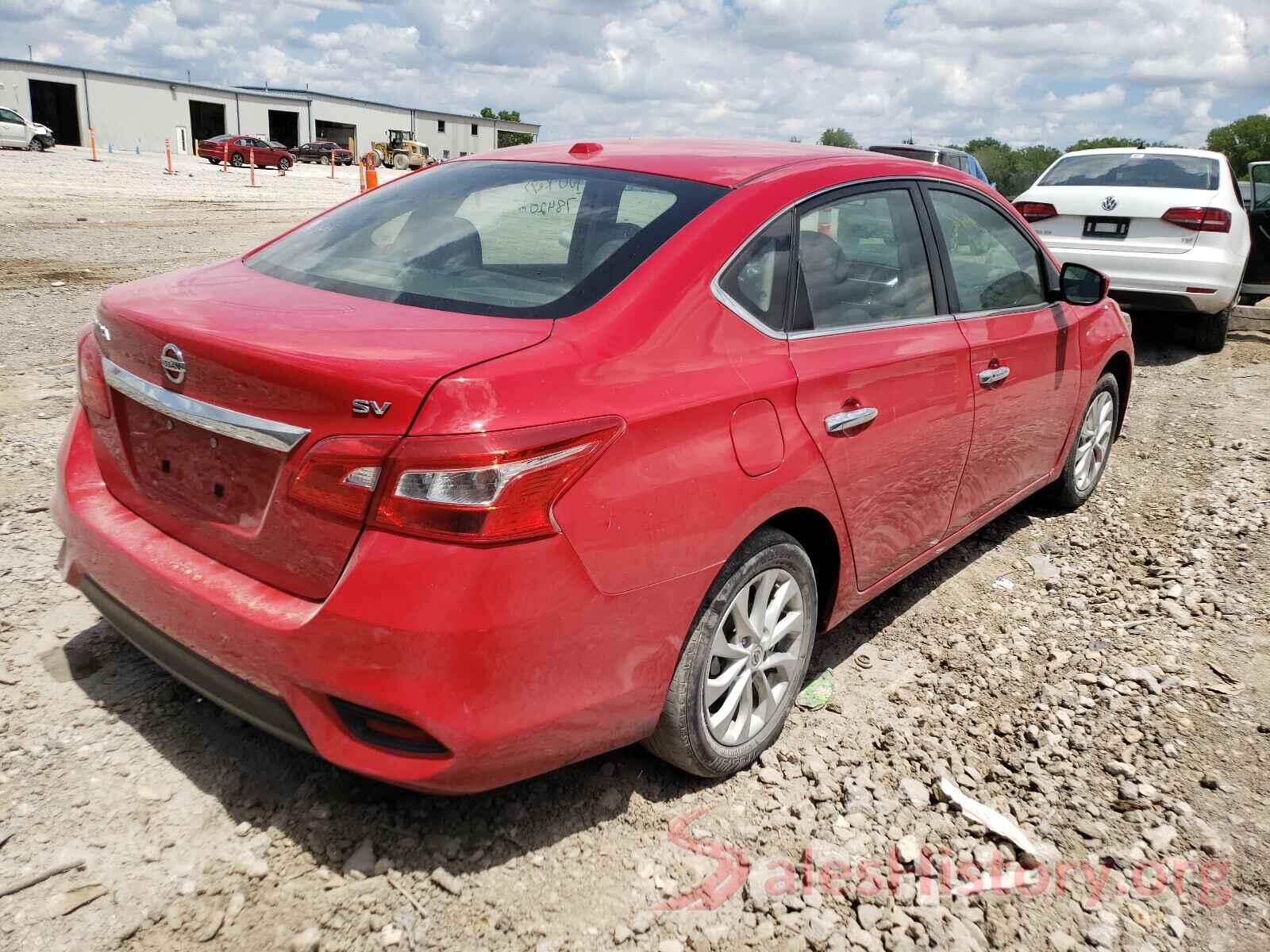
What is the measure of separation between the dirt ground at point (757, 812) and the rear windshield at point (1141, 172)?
571 cm

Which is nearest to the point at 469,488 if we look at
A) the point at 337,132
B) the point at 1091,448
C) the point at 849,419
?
the point at 849,419

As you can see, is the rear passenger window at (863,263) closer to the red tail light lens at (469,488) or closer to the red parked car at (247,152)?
the red tail light lens at (469,488)

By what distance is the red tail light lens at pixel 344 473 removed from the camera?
6.60ft

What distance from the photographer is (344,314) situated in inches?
92.6

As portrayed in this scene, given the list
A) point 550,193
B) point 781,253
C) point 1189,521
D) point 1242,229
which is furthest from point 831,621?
point 1242,229

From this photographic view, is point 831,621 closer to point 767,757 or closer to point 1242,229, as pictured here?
point 767,757

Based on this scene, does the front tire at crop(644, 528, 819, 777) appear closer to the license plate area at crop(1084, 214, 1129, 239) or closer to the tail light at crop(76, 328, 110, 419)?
the tail light at crop(76, 328, 110, 419)

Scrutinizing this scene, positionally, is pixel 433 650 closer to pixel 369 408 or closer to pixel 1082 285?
pixel 369 408

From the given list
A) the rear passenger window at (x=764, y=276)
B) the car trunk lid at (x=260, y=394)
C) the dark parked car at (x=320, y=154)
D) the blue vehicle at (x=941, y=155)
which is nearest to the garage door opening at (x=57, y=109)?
the dark parked car at (x=320, y=154)

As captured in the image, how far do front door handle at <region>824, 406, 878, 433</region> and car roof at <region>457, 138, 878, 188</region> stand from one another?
0.71 metres

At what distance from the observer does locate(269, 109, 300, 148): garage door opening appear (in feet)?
220

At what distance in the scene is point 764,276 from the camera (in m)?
2.73

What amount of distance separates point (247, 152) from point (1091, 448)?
45656 mm

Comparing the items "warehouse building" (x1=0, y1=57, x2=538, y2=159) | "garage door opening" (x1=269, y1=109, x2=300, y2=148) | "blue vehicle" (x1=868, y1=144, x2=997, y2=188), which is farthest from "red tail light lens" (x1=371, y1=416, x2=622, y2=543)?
"garage door opening" (x1=269, y1=109, x2=300, y2=148)
